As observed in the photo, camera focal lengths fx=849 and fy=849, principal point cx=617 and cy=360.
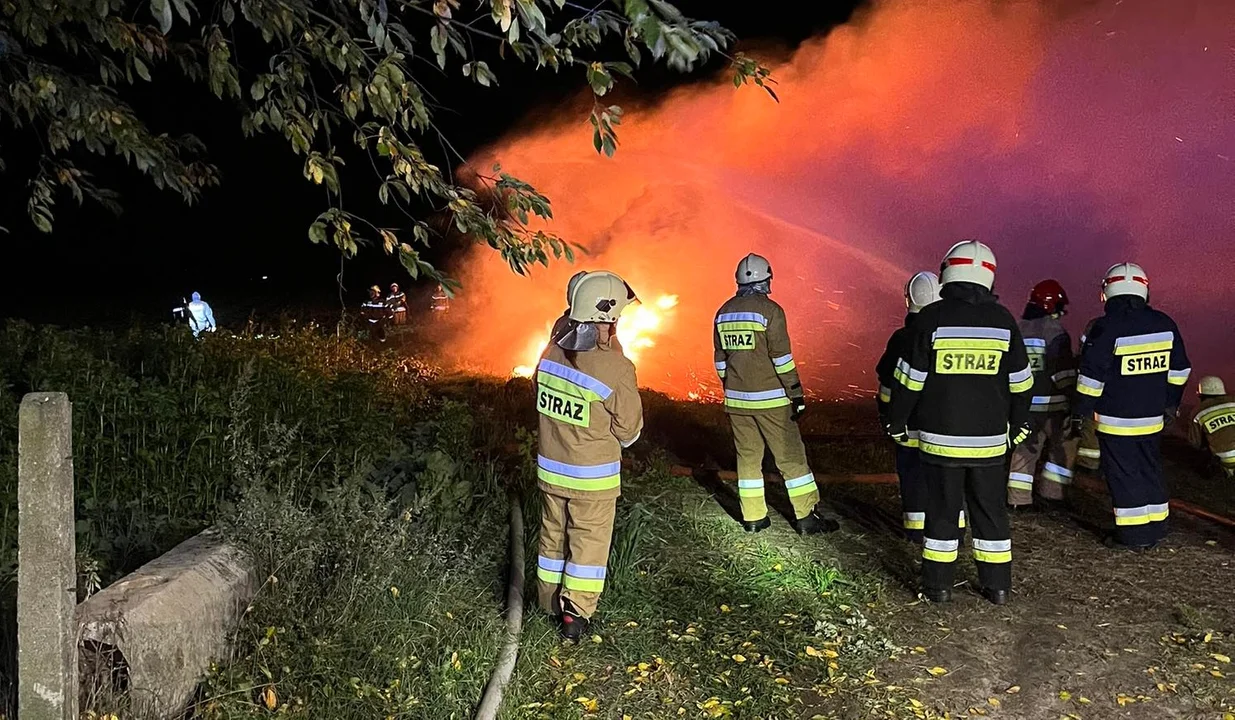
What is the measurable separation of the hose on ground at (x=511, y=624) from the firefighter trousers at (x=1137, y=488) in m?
4.14

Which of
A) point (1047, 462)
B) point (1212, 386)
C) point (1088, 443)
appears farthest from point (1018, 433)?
point (1212, 386)

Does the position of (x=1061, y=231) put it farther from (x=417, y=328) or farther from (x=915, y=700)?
(x=915, y=700)

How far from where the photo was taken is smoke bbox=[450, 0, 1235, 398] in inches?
572

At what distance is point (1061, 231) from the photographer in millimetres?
16438

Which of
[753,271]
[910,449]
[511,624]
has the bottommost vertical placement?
[511,624]

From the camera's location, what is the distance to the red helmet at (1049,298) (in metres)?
6.86

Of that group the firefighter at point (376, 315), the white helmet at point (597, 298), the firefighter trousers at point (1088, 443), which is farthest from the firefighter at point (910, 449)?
the firefighter at point (376, 315)

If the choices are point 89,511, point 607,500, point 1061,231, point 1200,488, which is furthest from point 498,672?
point 1061,231

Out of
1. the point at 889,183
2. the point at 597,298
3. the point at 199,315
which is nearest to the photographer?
the point at 597,298

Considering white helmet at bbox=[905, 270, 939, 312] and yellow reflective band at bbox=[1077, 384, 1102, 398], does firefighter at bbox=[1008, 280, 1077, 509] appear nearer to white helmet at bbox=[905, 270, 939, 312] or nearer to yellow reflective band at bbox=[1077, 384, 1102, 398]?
yellow reflective band at bbox=[1077, 384, 1102, 398]

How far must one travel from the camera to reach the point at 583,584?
4.47 meters

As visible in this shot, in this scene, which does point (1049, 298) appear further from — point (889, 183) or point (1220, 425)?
point (889, 183)

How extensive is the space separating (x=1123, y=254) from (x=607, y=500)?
15546 mm

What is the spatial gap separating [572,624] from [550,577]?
0.30 metres
